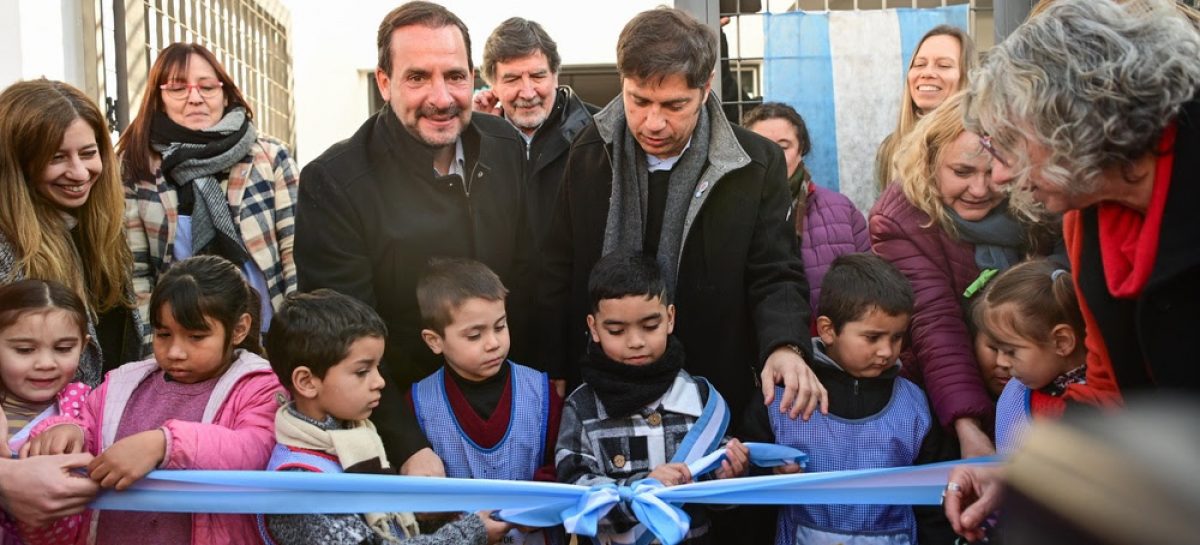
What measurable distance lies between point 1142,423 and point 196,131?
4507 millimetres

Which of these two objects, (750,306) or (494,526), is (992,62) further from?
(494,526)

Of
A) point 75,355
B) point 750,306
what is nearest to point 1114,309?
point 750,306

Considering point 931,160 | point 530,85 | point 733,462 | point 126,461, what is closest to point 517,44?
point 530,85

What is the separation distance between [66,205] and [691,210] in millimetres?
2020

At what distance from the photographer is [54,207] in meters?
3.95

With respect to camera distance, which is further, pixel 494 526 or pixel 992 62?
pixel 494 526

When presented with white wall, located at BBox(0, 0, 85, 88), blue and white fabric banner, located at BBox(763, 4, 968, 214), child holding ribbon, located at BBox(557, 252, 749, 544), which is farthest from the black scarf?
white wall, located at BBox(0, 0, 85, 88)

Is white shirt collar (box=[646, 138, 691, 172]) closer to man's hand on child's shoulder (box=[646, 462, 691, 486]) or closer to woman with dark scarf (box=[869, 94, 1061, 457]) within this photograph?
woman with dark scarf (box=[869, 94, 1061, 457])

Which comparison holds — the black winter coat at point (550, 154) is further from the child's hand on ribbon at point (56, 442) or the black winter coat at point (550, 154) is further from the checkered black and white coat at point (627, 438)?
the child's hand on ribbon at point (56, 442)

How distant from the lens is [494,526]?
3.25m

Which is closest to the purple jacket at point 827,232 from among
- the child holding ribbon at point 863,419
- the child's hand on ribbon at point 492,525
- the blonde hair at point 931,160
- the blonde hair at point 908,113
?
the blonde hair at point 908,113

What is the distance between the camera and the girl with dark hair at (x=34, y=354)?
11.3 feet

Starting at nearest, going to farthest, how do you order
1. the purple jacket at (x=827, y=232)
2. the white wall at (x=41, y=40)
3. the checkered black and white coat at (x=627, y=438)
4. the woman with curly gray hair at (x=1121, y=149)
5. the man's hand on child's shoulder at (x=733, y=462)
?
the woman with curly gray hair at (x=1121, y=149), the man's hand on child's shoulder at (x=733, y=462), the checkered black and white coat at (x=627, y=438), the purple jacket at (x=827, y=232), the white wall at (x=41, y=40)

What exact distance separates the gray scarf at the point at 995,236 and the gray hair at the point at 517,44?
2430 millimetres
